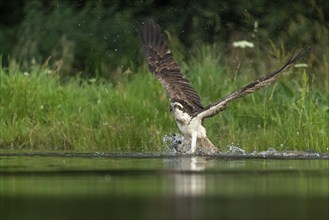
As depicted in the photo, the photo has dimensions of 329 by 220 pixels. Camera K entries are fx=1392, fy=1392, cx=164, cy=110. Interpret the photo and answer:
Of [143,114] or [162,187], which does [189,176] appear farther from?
[143,114]

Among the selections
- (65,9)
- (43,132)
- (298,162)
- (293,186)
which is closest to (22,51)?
(65,9)

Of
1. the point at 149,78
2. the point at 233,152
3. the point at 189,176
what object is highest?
the point at 149,78

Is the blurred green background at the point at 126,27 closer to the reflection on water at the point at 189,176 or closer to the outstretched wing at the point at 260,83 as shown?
the outstretched wing at the point at 260,83

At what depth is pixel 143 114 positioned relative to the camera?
55.9 ft

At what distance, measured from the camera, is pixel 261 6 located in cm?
2550

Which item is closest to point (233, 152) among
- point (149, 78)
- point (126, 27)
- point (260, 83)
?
point (260, 83)

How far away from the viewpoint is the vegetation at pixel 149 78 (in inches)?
631

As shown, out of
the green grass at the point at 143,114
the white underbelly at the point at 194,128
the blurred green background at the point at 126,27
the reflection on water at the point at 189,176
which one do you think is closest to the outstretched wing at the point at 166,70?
the white underbelly at the point at 194,128

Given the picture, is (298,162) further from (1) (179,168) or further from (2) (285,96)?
(2) (285,96)

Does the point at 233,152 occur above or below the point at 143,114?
below

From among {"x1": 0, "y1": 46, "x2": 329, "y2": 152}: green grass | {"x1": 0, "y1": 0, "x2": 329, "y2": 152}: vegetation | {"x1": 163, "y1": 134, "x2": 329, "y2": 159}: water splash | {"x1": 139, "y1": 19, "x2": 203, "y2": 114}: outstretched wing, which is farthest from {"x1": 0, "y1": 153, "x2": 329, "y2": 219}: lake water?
{"x1": 0, "y1": 0, "x2": 329, "y2": 152}: vegetation

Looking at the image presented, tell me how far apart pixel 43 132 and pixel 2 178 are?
5267 millimetres

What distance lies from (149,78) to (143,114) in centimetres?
172

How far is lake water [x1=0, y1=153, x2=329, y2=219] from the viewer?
875 cm
